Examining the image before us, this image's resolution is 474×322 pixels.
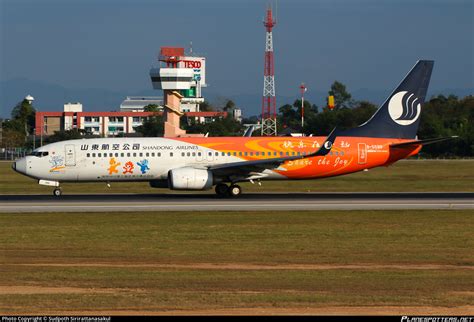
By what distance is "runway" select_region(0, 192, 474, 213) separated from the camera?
1449 inches

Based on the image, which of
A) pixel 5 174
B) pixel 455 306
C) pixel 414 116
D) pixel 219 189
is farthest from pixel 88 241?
pixel 5 174

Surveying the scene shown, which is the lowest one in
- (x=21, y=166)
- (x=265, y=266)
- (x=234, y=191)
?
(x=265, y=266)

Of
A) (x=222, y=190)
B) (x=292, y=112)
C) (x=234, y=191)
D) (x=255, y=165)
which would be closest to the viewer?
(x=255, y=165)

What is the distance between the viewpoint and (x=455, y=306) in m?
16.4

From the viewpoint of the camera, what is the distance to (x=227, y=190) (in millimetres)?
43844

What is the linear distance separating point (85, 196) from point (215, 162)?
7.26 meters

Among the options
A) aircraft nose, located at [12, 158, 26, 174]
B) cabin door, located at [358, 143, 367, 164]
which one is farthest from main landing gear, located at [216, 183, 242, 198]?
aircraft nose, located at [12, 158, 26, 174]

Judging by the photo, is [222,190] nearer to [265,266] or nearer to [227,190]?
[227,190]

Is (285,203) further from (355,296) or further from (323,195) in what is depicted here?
(355,296)

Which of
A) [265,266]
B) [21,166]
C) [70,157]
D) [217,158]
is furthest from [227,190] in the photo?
[265,266]

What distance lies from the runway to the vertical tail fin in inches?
139

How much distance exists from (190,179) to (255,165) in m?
3.49

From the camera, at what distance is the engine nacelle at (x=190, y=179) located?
4147 cm

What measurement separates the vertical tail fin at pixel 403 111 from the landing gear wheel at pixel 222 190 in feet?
23.2
